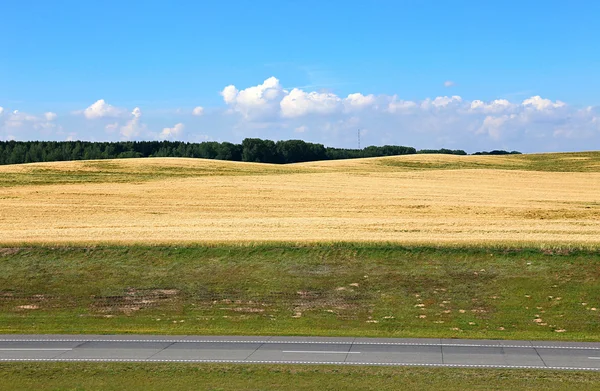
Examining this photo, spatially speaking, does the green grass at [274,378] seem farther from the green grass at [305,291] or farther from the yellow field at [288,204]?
the yellow field at [288,204]

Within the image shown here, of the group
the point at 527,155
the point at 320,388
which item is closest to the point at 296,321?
the point at 320,388

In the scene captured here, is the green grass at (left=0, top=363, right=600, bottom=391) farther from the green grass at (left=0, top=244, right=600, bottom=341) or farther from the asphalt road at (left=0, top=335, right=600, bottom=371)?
the green grass at (left=0, top=244, right=600, bottom=341)

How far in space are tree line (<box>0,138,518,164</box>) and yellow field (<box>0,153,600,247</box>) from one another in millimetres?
56297

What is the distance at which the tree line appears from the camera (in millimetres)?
149875

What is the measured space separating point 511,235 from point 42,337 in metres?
27.1

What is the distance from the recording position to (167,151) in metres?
164

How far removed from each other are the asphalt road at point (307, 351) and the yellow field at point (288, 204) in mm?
14679

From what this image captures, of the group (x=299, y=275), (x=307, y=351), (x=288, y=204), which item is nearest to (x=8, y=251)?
(x=299, y=275)

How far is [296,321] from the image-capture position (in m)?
29.2

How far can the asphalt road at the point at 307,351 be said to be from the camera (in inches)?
867

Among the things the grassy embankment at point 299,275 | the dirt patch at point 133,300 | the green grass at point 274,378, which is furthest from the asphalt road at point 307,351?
the dirt patch at point 133,300

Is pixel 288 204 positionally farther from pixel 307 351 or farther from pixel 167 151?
pixel 167 151

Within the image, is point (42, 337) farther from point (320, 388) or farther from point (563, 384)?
point (563, 384)

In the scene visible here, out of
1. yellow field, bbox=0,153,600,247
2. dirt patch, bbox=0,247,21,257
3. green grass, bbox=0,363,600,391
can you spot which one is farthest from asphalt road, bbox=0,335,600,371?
dirt patch, bbox=0,247,21,257
